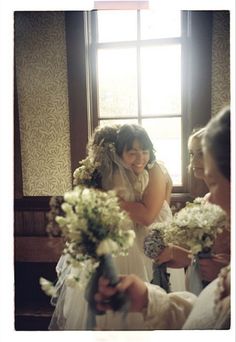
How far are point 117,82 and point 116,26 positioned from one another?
15 cm

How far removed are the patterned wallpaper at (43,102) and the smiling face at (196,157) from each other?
354 mm

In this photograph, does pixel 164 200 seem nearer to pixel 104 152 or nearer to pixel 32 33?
pixel 104 152

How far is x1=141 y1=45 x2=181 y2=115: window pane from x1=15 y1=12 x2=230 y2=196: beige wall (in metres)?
0.10

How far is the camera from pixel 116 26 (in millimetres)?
948

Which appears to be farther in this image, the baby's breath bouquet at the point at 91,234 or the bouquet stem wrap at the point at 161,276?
the bouquet stem wrap at the point at 161,276

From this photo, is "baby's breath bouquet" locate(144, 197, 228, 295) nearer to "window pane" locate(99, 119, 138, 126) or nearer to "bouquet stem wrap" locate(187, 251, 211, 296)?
"bouquet stem wrap" locate(187, 251, 211, 296)

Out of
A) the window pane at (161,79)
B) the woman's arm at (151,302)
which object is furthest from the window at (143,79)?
the woman's arm at (151,302)

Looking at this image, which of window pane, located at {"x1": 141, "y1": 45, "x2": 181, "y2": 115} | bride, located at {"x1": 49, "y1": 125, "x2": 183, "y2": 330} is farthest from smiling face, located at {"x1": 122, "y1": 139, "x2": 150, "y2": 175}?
window pane, located at {"x1": 141, "y1": 45, "x2": 181, "y2": 115}

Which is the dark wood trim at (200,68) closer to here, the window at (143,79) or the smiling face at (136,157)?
the window at (143,79)

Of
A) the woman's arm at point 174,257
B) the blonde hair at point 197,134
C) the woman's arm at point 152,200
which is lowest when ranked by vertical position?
the woman's arm at point 174,257

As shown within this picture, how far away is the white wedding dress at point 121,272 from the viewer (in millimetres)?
940

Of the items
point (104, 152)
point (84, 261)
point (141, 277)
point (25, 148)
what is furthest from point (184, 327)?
point (25, 148)

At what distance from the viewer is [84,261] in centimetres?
91

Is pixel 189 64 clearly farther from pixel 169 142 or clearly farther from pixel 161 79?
pixel 169 142
